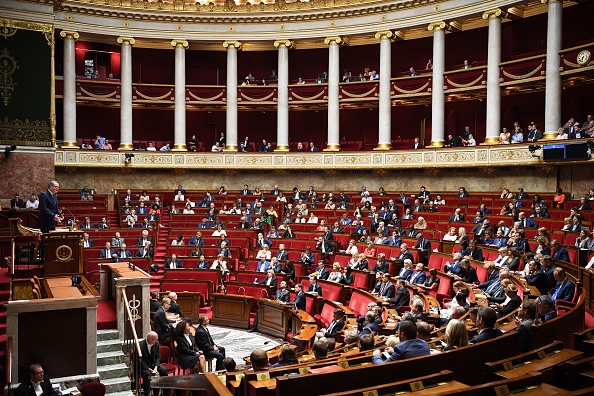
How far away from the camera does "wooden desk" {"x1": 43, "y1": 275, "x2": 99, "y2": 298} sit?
7562mm

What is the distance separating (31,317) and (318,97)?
19412 millimetres

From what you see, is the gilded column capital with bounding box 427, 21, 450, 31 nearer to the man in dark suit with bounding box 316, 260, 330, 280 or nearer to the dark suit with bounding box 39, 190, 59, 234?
the man in dark suit with bounding box 316, 260, 330, 280

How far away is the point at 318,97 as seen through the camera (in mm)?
24953

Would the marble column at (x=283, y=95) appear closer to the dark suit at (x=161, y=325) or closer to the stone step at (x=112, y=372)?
the dark suit at (x=161, y=325)

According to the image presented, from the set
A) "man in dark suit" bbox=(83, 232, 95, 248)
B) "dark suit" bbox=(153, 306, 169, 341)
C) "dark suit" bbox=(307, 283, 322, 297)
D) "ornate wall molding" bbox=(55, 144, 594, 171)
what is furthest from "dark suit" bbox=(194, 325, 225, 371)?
"ornate wall molding" bbox=(55, 144, 594, 171)

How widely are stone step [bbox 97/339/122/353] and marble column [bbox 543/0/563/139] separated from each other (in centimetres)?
1558

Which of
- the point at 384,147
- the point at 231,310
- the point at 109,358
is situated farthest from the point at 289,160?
the point at 109,358

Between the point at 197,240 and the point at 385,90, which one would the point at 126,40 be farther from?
the point at 197,240

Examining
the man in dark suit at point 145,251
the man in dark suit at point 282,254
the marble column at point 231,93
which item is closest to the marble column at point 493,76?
the man in dark suit at point 282,254

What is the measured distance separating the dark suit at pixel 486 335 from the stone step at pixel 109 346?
16.4 feet

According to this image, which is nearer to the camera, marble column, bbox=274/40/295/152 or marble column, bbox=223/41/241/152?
marble column, bbox=274/40/295/152

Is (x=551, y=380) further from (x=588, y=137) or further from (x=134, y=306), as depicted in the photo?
(x=588, y=137)

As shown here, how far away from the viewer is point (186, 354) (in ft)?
27.6

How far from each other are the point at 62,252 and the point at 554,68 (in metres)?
16.5
